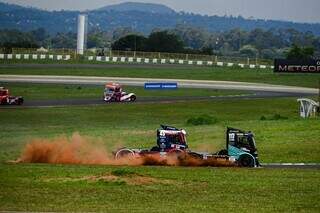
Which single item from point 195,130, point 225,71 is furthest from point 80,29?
point 195,130

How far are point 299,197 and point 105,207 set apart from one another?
662 cm

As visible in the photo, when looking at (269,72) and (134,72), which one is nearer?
(134,72)

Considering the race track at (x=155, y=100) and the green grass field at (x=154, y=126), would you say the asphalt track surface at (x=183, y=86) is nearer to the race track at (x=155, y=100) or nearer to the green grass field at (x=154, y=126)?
the race track at (x=155, y=100)

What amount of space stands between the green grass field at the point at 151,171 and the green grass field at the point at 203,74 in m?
21.7

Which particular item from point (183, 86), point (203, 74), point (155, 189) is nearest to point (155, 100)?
point (183, 86)

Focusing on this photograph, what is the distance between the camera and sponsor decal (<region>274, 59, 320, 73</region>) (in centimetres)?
7397

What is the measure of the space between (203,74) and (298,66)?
20876 millimetres

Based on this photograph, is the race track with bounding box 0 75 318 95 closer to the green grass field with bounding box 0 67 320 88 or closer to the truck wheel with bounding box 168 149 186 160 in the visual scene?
the green grass field with bounding box 0 67 320 88

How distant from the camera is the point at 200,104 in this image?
64375mm

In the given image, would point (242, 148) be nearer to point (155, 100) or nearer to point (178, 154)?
point (178, 154)

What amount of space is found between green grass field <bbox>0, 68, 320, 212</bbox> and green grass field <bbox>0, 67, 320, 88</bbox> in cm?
2168

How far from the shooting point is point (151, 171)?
2711 centimetres

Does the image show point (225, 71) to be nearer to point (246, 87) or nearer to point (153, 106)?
point (246, 87)

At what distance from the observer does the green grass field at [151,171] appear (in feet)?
68.5
